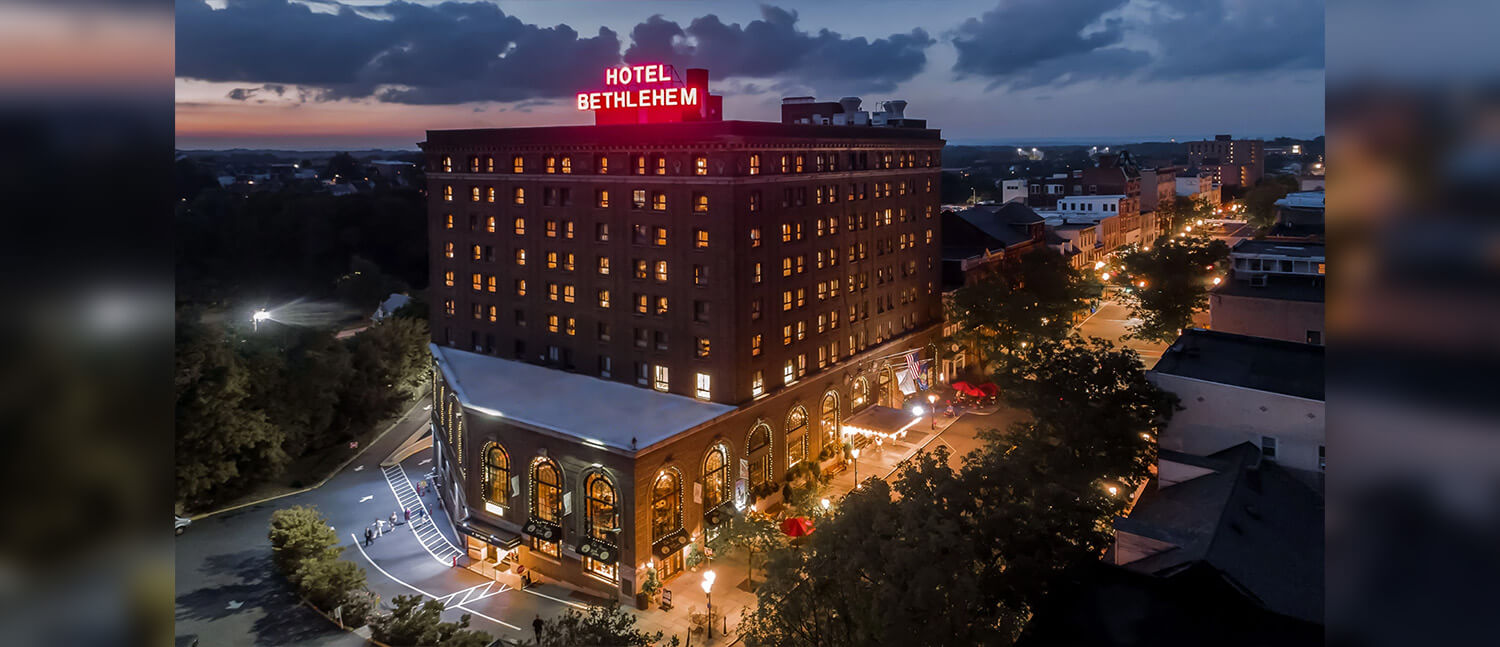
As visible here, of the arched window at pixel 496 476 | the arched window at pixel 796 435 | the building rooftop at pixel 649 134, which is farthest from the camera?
the arched window at pixel 796 435

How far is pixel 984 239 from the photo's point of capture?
271 ft

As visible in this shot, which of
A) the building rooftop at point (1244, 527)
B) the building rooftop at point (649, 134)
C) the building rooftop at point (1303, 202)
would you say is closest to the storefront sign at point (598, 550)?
the building rooftop at point (649, 134)

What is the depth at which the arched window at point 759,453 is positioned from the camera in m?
49.2

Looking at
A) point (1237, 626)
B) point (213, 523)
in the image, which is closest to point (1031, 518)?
point (1237, 626)

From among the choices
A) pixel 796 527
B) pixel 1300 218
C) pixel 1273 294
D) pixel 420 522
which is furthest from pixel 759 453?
pixel 1300 218

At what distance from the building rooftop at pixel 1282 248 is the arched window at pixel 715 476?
1698 inches

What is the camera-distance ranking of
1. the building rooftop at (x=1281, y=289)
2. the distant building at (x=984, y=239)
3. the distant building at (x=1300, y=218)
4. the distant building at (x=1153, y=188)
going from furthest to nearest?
the distant building at (x=1153, y=188), the distant building at (x=1300, y=218), the distant building at (x=984, y=239), the building rooftop at (x=1281, y=289)

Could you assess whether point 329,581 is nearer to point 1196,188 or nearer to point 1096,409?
point 1096,409

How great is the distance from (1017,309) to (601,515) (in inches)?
1562

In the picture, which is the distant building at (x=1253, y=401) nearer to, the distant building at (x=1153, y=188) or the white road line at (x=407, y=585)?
the white road line at (x=407, y=585)

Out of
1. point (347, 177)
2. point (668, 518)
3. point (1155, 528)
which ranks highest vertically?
point (347, 177)

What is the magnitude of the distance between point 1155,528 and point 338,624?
36.1 meters

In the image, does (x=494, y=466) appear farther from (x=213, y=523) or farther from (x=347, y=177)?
(x=347, y=177)

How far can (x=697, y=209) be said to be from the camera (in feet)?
156
